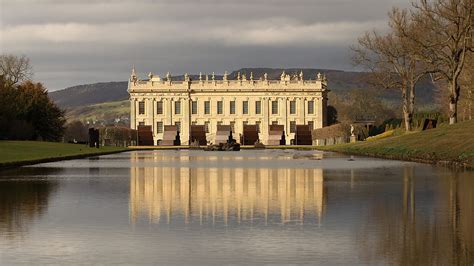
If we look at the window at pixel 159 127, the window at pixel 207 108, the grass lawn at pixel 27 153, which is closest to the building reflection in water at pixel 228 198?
the grass lawn at pixel 27 153

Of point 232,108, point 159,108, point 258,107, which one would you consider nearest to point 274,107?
point 258,107

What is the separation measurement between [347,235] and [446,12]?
49.1 meters


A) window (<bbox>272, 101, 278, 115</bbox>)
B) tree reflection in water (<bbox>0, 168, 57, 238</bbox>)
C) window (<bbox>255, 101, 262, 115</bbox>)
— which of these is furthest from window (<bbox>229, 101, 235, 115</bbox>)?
tree reflection in water (<bbox>0, 168, 57, 238</bbox>)

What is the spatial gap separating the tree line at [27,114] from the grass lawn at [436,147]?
→ 3021 cm

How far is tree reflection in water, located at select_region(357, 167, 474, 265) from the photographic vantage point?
12555 millimetres

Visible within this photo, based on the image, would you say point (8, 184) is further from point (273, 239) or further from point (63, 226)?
point (273, 239)

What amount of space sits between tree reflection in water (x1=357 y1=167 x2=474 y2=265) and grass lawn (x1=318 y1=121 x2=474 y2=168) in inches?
678

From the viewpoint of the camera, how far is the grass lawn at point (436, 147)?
140 ft

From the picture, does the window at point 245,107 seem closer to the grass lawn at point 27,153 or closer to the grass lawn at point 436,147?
the grass lawn at point 27,153

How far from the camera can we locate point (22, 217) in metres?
17.8

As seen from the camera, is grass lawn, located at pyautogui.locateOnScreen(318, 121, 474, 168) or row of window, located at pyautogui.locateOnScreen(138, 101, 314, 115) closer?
grass lawn, located at pyautogui.locateOnScreen(318, 121, 474, 168)

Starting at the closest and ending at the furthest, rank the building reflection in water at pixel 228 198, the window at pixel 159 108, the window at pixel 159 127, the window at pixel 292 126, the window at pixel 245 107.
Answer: the building reflection in water at pixel 228 198, the window at pixel 159 127, the window at pixel 292 126, the window at pixel 159 108, the window at pixel 245 107

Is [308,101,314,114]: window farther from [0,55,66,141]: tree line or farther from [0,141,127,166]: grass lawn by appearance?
[0,141,127,166]: grass lawn

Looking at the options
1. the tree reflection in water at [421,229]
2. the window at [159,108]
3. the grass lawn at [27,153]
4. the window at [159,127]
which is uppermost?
the window at [159,108]
